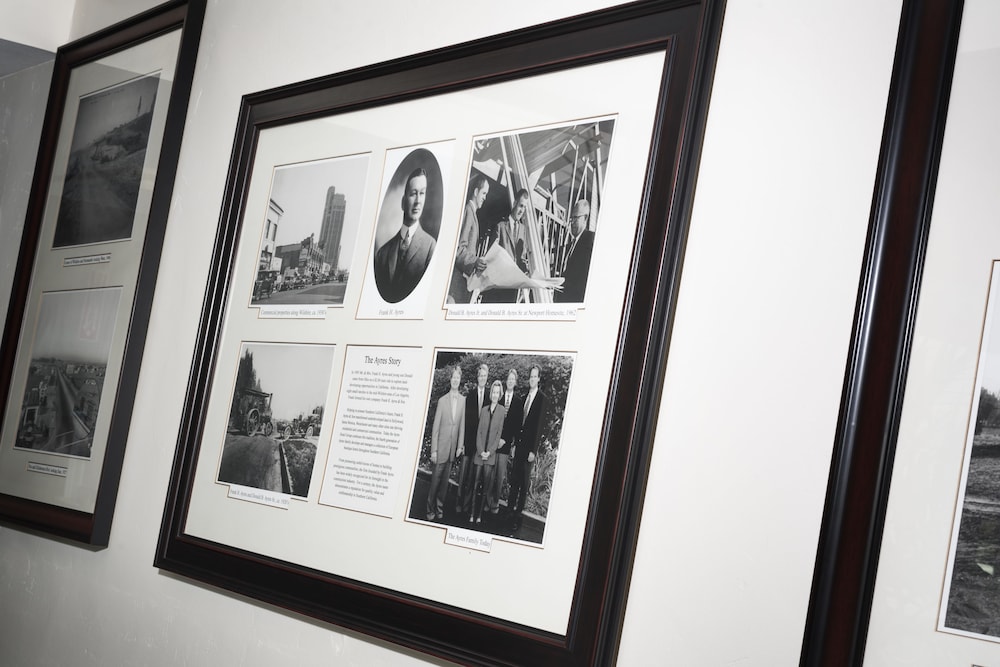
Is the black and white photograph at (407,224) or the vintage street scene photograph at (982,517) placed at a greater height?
the black and white photograph at (407,224)

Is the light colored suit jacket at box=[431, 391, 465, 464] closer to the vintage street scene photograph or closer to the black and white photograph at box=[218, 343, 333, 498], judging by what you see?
the black and white photograph at box=[218, 343, 333, 498]

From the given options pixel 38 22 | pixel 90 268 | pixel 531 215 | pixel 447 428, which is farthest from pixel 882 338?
pixel 38 22

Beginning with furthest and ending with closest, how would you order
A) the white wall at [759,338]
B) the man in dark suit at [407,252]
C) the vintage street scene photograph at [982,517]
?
Answer: the man in dark suit at [407,252], the white wall at [759,338], the vintage street scene photograph at [982,517]

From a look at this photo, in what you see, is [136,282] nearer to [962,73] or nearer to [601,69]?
[601,69]

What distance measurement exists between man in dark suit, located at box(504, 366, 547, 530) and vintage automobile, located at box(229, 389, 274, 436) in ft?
2.00

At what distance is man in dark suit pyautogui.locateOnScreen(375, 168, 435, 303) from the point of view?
5.41ft

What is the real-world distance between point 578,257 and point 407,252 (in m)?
0.39

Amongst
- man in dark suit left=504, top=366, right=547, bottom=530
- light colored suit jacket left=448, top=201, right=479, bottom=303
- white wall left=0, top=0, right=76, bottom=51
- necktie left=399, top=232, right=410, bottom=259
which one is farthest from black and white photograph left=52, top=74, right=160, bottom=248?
A: man in dark suit left=504, top=366, right=547, bottom=530

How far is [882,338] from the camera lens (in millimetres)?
1119

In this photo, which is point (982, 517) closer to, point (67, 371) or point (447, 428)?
point (447, 428)

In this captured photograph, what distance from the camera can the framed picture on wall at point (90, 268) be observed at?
6.97ft

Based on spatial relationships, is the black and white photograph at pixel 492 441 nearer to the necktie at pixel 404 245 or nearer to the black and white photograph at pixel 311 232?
the necktie at pixel 404 245

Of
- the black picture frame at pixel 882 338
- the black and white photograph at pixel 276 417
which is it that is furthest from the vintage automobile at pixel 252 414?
the black picture frame at pixel 882 338
